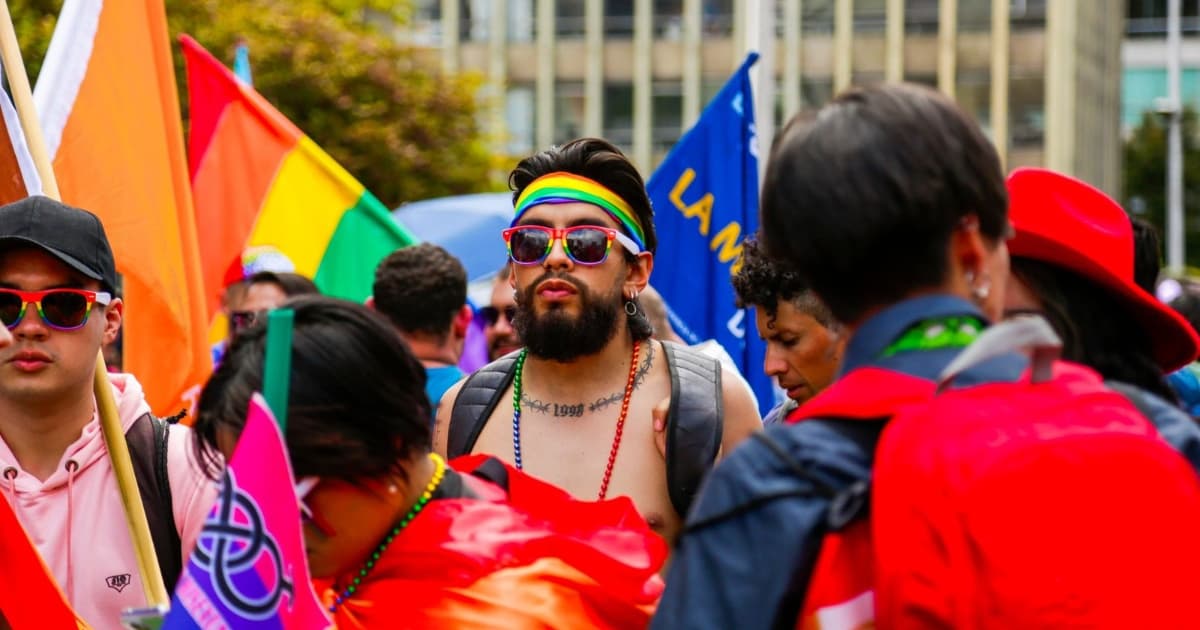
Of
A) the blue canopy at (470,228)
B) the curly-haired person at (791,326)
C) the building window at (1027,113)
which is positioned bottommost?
the building window at (1027,113)

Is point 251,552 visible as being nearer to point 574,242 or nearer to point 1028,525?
point 1028,525

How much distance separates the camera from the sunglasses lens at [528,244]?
184 inches

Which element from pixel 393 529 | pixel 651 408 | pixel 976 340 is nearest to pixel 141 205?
pixel 651 408

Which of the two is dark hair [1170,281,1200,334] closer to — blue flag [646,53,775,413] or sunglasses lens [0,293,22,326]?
blue flag [646,53,775,413]

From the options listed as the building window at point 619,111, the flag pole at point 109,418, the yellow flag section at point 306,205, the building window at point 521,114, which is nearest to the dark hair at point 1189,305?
the yellow flag section at point 306,205

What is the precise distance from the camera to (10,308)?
4.18 meters

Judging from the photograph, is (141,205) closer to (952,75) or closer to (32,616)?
(32,616)

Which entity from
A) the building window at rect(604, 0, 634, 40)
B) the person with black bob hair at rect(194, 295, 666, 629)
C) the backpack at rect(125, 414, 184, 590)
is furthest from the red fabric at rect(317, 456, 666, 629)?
the building window at rect(604, 0, 634, 40)

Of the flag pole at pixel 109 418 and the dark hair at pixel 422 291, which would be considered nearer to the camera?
the flag pole at pixel 109 418

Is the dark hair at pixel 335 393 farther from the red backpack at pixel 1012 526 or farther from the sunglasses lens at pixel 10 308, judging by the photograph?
the sunglasses lens at pixel 10 308

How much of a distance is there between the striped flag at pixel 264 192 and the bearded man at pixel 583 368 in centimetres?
412

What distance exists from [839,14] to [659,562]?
148 feet

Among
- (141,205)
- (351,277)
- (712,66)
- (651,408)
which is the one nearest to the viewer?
(651,408)

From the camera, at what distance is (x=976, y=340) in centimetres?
221
